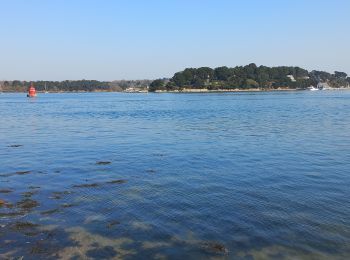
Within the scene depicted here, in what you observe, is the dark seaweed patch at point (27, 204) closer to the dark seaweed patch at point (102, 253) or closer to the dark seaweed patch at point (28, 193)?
the dark seaweed patch at point (28, 193)

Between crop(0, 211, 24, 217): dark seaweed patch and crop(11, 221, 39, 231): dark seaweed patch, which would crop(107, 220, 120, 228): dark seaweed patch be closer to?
crop(11, 221, 39, 231): dark seaweed patch

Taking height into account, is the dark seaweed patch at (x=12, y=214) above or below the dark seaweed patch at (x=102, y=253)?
below

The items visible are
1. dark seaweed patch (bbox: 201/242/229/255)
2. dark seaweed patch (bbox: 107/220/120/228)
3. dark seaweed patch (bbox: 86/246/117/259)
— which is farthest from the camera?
dark seaweed patch (bbox: 107/220/120/228)

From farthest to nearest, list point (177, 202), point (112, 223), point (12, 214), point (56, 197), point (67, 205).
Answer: point (56, 197) < point (177, 202) < point (67, 205) < point (12, 214) < point (112, 223)

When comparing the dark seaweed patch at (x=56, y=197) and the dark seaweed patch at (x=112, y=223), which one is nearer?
the dark seaweed patch at (x=112, y=223)

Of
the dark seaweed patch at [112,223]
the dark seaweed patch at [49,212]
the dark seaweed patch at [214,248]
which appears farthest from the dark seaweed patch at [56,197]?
the dark seaweed patch at [214,248]

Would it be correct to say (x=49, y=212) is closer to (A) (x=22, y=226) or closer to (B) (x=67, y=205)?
(B) (x=67, y=205)

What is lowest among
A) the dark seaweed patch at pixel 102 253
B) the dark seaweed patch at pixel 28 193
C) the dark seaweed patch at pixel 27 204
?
the dark seaweed patch at pixel 28 193

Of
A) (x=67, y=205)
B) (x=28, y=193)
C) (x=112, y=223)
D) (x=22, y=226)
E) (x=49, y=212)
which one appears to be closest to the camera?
(x=22, y=226)

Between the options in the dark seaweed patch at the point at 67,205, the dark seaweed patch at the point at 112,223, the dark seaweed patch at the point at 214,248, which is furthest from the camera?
the dark seaweed patch at the point at 67,205

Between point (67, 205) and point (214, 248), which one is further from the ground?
point (214, 248)

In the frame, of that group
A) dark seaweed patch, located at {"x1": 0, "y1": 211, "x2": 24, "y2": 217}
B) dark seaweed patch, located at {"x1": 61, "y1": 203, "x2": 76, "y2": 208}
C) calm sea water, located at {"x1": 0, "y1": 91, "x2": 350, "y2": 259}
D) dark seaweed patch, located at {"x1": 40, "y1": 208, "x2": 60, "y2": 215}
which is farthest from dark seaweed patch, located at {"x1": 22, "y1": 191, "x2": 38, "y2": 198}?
dark seaweed patch, located at {"x1": 40, "y1": 208, "x2": 60, "y2": 215}

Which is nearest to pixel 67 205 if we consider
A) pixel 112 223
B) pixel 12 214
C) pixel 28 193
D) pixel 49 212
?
pixel 49 212

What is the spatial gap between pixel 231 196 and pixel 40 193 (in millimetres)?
7555
